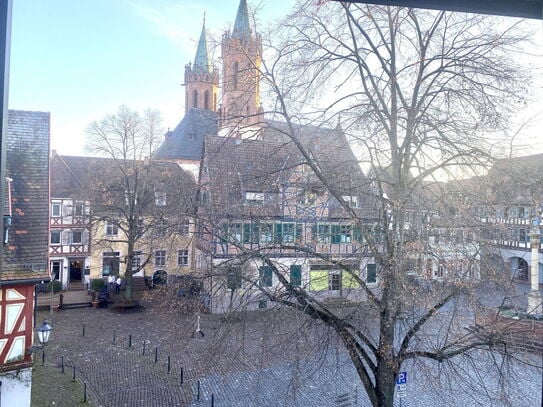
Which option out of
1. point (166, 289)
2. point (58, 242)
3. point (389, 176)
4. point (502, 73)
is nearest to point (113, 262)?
point (58, 242)

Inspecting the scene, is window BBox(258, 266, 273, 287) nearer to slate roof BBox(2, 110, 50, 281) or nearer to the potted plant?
slate roof BBox(2, 110, 50, 281)

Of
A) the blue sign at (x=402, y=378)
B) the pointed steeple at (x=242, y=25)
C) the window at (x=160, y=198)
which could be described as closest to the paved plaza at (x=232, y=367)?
the blue sign at (x=402, y=378)

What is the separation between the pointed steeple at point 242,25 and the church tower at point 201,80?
17 cm

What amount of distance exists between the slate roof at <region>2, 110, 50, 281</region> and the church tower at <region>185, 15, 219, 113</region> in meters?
0.61

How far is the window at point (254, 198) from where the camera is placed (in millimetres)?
2054

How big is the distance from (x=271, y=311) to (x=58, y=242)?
137 centimetres

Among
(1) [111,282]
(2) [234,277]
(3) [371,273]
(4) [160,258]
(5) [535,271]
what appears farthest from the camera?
(1) [111,282]

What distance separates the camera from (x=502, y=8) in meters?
0.75

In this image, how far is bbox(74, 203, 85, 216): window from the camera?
264 cm

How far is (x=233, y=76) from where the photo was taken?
1994 mm

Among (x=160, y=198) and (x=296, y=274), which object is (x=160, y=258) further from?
(x=296, y=274)

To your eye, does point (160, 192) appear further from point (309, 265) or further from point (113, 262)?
point (309, 265)

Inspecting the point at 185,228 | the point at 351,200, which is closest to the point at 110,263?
the point at 185,228

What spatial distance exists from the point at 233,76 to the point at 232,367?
A: 1740 mm
